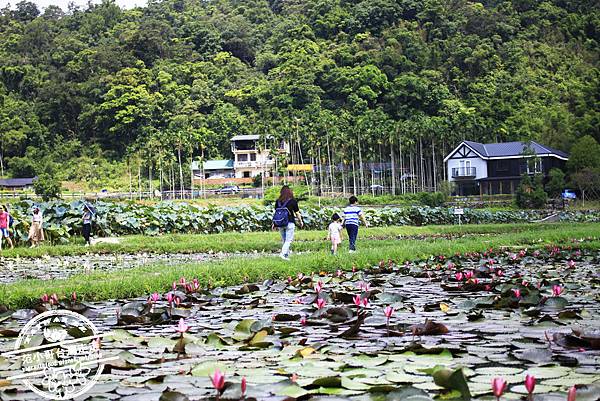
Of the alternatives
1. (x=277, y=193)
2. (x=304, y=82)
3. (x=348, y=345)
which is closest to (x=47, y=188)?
(x=277, y=193)

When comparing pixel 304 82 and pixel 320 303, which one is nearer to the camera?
pixel 320 303

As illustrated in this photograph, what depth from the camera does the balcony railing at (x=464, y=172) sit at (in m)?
66.3

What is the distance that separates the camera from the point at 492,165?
66062 millimetres

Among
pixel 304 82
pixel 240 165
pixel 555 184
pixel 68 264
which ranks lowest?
pixel 68 264

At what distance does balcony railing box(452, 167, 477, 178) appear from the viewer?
66.3 meters

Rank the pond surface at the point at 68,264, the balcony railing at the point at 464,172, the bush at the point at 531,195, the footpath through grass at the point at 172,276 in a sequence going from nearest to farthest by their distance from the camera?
the footpath through grass at the point at 172,276 < the pond surface at the point at 68,264 < the bush at the point at 531,195 < the balcony railing at the point at 464,172

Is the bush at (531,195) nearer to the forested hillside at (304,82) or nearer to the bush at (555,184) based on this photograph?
the bush at (555,184)

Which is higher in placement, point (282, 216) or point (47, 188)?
point (47, 188)

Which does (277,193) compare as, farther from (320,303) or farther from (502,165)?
(320,303)

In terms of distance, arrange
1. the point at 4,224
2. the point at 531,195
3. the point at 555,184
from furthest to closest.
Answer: the point at 555,184 → the point at 531,195 → the point at 4,224

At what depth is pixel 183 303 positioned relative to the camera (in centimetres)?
709

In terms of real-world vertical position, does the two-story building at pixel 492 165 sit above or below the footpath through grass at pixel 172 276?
above

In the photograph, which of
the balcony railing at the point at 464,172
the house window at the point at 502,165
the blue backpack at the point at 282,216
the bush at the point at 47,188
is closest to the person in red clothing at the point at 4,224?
the blue backpack at the point at 282,216

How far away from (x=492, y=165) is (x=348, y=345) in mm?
63912
